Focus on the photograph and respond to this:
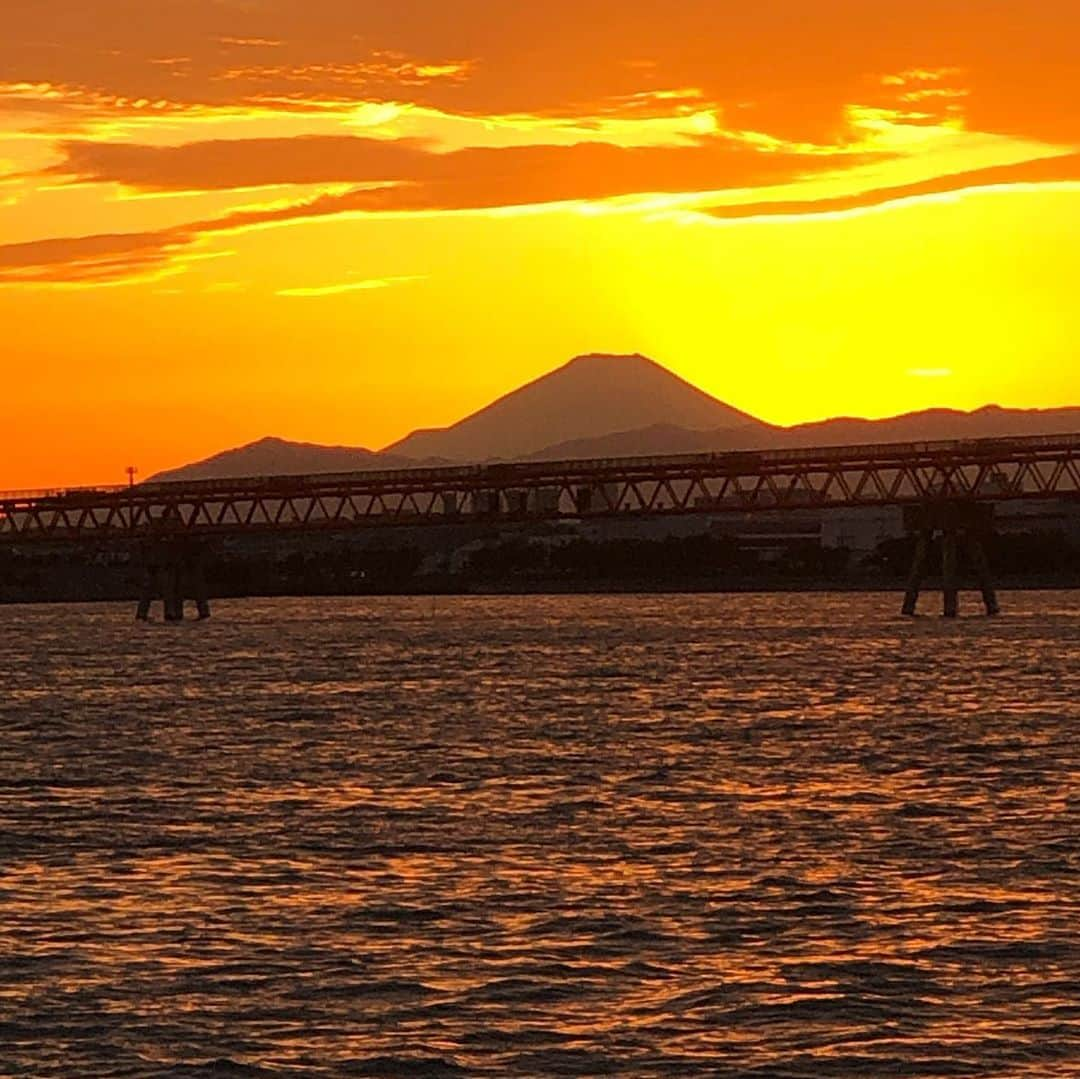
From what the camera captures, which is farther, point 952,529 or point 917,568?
point 917,568

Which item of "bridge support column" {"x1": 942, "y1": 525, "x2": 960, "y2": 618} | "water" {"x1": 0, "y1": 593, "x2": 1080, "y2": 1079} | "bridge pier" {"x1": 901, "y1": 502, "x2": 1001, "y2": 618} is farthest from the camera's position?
"bridge pier" {"x1": 901, "y1": 502, "x2": 1001, "y2": 618}

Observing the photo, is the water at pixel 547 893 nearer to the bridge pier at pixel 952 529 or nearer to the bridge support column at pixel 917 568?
the bridge pier at pixel 952 529

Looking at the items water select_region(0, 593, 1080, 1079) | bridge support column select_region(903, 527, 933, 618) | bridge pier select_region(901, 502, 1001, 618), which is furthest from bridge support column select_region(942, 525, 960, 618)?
water select_region(0, 593, 1080, 1079)

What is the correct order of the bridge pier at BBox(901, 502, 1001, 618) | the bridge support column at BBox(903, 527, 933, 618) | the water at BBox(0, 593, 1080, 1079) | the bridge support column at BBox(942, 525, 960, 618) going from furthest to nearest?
1. the bridge support column at BBox(903, 527, 933, 618)
2. the bridge pier at BBox(901, 502, 1001, 618)
3. the bridge support column at BBox(942, 525, 960, 618)
4. the water at BBox(0, 593, 1080, 1079)

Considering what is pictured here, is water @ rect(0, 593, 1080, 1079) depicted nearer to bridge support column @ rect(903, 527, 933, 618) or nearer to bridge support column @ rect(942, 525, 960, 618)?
bridge support column @ rect(942, 525, 960, 618)

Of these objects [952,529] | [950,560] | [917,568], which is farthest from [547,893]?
[917,568]

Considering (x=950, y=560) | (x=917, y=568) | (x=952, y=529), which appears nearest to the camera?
(x=950, y=560)

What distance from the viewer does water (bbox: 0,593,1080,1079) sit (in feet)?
96.5

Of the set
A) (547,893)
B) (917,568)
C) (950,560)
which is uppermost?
(950,560)

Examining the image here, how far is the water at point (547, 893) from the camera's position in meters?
29.4

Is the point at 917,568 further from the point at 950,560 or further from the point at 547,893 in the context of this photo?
the point at 547,893

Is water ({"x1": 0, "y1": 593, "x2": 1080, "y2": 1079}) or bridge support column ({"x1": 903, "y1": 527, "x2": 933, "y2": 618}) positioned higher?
bridge support column ({"x1": 903, "y1": 527, "x2": 933, "y2": 618})

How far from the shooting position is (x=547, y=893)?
38.8m

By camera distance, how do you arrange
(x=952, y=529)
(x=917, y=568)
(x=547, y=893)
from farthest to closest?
(x=917, y=568) < (x=952, y=529) < (x=547, y=893)
